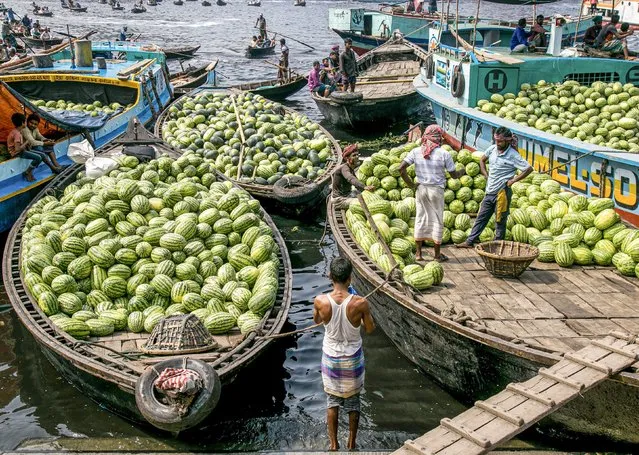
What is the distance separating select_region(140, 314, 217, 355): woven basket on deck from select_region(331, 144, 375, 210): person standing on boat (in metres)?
3.34

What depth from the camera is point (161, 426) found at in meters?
5.81

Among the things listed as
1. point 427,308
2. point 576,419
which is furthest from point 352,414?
point 576,419

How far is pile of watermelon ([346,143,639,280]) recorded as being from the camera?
826cm

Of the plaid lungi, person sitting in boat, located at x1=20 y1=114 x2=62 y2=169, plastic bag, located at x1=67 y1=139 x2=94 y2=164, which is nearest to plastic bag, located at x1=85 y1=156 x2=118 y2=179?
plastic bag, located at x1=67 y1=139 x2=94 y2=164

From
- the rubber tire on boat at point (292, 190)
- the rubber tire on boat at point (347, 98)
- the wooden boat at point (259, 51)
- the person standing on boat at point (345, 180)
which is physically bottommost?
the wooden boat at point (259, 51)

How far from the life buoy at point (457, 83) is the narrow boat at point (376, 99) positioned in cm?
479

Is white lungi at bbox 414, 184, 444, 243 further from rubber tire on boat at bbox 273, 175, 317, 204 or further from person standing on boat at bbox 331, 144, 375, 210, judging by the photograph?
rubber tire on boat at bbox 273, 175, 317, 204

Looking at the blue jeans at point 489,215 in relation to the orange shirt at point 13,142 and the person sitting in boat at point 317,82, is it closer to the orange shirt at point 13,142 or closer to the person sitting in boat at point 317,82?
the orange shirt at point 13,142

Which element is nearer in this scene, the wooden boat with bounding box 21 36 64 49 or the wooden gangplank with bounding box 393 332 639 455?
the wooden gangplank with bounding box 393 332 639 455

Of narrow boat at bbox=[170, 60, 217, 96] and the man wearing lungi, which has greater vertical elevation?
the man wearing lungi

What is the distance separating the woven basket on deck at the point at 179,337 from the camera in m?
6.55

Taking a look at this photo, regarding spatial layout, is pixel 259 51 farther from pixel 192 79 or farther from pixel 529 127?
pixel 529 127

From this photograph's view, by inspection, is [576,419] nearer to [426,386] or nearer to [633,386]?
[633,386]

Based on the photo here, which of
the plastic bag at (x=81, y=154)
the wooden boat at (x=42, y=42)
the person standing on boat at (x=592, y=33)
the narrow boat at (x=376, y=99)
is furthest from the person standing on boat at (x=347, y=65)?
the wooden boat at (x=42, y=42)
